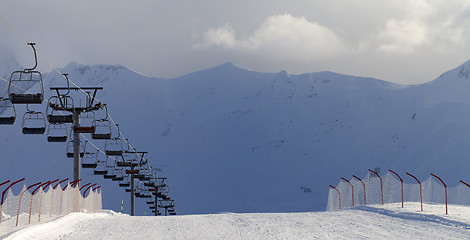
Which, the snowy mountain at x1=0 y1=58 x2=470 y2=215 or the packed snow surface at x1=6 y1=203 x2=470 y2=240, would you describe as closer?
the packed snow surface at x1=6 y1=203 x2=470 y2=240

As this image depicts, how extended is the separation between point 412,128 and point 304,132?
93.5 feet

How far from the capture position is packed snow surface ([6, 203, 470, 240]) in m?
19.9

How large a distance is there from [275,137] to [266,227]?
475 feet

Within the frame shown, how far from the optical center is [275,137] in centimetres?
16662

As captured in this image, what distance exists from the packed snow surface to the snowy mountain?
311 ft

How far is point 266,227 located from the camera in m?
22.2

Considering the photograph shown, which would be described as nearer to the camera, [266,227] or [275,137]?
[266,227]

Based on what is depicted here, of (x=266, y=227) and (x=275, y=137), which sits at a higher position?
(x=275, y=137)

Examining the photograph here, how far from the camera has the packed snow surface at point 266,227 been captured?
19.9 metres

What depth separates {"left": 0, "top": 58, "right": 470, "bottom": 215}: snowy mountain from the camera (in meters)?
139

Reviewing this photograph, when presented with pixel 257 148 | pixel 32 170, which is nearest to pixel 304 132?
pixel 257 148

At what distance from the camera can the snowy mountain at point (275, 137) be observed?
456 feet

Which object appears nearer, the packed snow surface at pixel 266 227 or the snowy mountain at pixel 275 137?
the packed snow surface at pixel 266 227

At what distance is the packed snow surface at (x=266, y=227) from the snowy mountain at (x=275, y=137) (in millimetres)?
94652
